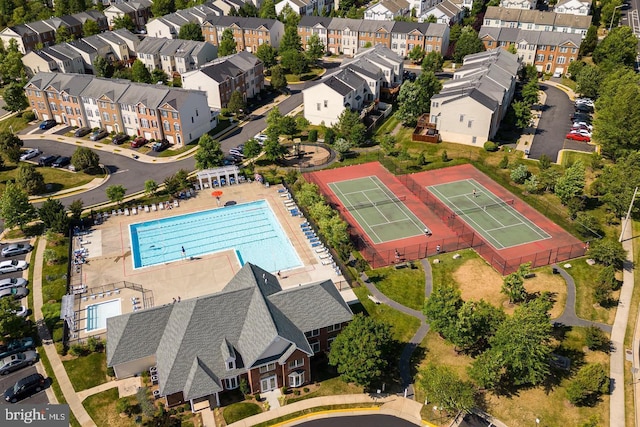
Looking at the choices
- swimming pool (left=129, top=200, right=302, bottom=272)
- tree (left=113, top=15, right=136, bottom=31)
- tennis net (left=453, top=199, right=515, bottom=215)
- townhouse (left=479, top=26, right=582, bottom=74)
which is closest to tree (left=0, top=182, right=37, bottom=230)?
swimming pool (left=129, top=200, right=302, bottom=272)

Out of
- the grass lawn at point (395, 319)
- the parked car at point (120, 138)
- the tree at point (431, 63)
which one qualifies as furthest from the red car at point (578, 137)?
the parked car at point (120, 138)

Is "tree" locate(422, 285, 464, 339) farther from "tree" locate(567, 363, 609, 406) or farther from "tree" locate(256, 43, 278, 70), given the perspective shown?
"tree" locate(256, 43, 278, 70)

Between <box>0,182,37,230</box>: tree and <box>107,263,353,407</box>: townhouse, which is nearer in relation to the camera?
<box>107,263,353,407</box>: townhouse

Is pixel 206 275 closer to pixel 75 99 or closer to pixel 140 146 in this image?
pixel 140 146

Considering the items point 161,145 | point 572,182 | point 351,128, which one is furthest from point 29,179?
point 572,182

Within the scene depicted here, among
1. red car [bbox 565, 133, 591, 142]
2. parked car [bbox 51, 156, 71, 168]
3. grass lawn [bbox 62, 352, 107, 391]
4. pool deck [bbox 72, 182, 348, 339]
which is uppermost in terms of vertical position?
red car [bbox 565, 133, 591, 142]

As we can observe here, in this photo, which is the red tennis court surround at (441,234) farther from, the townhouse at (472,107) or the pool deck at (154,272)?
the townhouse at (472,107)

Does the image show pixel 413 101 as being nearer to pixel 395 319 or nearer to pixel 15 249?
pixel 395 319
